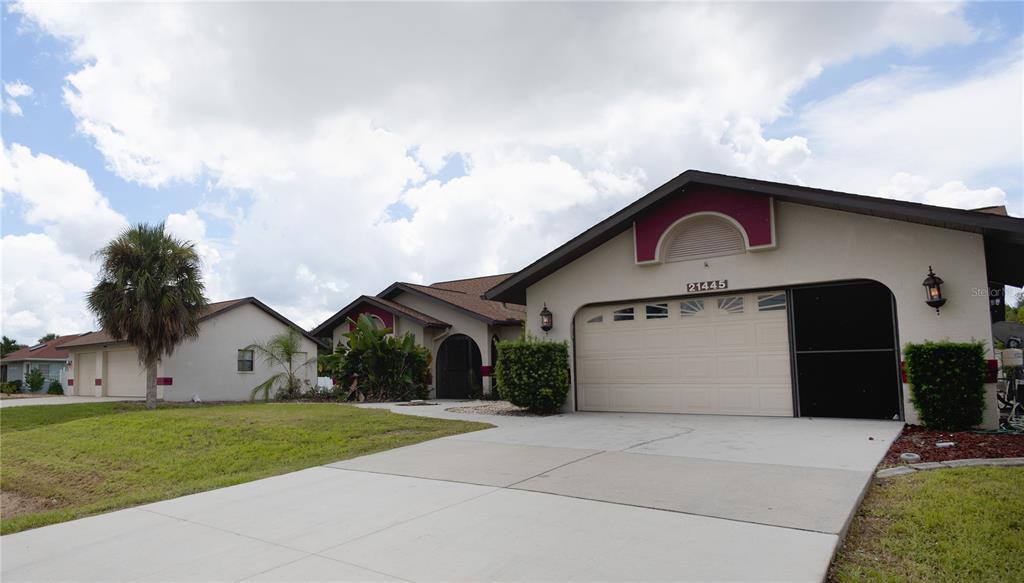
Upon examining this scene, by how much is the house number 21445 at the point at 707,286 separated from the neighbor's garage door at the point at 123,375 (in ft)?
73.5

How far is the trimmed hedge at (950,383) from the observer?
9469 mm

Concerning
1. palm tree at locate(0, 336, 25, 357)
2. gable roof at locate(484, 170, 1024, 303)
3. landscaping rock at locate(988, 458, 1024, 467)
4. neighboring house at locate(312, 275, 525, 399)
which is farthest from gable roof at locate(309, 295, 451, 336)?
palm tree at locate(0, 336, 25, 357)

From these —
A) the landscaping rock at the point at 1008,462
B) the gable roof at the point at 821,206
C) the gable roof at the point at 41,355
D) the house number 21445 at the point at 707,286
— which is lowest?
the landscaping rock at the point at 1008,462

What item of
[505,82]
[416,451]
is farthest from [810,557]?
[505,82]

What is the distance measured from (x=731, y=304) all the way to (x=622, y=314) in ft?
7.91

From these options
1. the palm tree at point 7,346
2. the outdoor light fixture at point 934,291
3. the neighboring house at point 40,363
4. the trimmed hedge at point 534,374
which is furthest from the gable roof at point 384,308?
the palm tree at point 7,346

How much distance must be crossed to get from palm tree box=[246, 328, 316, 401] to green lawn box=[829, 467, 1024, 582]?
20.7 metres

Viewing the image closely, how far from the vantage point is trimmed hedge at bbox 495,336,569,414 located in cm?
1341

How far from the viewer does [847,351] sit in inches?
449

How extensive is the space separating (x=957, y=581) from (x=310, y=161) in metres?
14.9

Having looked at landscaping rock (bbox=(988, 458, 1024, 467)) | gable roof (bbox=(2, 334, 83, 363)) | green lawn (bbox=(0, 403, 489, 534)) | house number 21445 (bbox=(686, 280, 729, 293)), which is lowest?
green lawn (bbox=(0, 403, 489, 534))

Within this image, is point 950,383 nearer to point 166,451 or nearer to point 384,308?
point 166,451

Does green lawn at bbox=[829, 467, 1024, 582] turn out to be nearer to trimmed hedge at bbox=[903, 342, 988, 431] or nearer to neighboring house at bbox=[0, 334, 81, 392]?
trimmed hedge at bbox=[903, 342, 988, 431]

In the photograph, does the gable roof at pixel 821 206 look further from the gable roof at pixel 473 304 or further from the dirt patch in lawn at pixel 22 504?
the dirt patch in lawn at pixel 22 504
